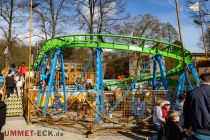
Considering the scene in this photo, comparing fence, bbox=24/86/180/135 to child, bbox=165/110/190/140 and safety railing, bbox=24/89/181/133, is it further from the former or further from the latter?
child, bbox=165/110/190/140

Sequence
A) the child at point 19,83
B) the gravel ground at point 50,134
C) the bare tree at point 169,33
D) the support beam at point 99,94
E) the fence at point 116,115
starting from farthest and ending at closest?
the bare tree at point 169,33, the child at point 19,83, the support beam at point 99,94, the fence at point 116,115, the gravel ground at point 50,134

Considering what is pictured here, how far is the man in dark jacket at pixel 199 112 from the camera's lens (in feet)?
12.4

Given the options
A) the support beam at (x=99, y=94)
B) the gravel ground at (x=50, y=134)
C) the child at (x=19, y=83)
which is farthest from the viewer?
the child at (x=19, y=83)

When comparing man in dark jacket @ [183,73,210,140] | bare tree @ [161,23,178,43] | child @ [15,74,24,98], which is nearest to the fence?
child @ [15,74,24,98]

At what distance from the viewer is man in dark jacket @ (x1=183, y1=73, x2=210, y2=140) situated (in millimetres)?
3768

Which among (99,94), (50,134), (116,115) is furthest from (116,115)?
(50,134)

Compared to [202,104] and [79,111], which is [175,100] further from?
[202,104]

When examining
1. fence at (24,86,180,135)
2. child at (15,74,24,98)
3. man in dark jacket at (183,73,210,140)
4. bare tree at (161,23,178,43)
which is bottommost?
fence at (24,86,180,135)

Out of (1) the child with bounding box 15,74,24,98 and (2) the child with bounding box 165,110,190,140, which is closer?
(2) the child with bounding box 165,110,190,140

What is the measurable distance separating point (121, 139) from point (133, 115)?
1.77m

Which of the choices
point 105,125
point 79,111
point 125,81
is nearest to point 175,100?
point 105,125

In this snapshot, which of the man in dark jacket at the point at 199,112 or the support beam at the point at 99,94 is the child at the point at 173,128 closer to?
the man in dark jacket at the point at 199,112

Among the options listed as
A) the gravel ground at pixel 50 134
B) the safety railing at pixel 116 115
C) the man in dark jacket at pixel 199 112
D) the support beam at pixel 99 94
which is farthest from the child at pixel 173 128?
the support beam at pixel 99 94

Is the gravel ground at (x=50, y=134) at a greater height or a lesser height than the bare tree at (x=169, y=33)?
lesser
